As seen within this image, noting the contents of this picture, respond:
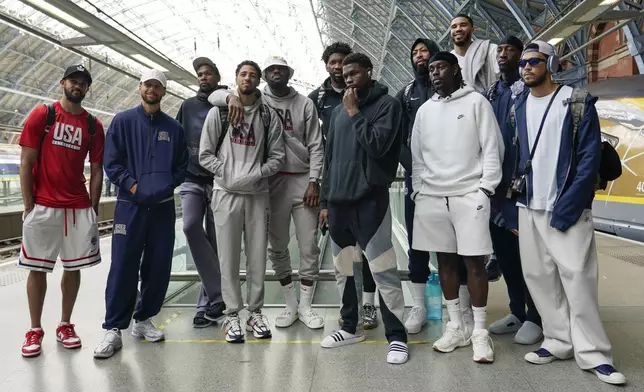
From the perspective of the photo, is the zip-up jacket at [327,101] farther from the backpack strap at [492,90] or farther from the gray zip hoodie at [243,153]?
the backpack strap at [492,90]

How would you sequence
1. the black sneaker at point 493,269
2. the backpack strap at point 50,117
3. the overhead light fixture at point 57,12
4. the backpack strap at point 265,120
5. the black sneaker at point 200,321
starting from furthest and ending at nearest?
the overhead light fixture at point 57,12 → the black sneaker at point 493,269 → the black sneaker at point 200,321 → the backpack strap at point 265,120 → the backpack strap at point 50,117

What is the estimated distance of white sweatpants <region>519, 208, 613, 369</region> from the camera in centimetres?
317

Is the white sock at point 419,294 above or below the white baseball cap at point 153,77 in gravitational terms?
below

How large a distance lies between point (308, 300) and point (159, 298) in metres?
1.24

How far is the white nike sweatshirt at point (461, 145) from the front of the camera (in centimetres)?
342

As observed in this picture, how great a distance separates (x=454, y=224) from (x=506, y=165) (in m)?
0.62

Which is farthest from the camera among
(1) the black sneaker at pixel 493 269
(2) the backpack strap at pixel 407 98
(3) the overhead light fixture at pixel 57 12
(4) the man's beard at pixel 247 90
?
(3) the overhead light fixture at pixel 57 12

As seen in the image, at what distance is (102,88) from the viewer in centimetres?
3412

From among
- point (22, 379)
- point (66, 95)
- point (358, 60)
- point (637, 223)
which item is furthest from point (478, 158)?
point (637, 223)

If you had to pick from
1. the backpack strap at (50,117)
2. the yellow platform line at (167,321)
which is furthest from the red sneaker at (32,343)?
the backpack strap at (50,117)

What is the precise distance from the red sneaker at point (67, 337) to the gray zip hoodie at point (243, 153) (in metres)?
1.58

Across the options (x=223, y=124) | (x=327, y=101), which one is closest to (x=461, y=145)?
(x=327, y=101)

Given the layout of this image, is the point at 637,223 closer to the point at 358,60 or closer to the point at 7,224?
the point at 358,60

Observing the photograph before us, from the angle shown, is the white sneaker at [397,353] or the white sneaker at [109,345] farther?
the white sneaker at [109,345]
